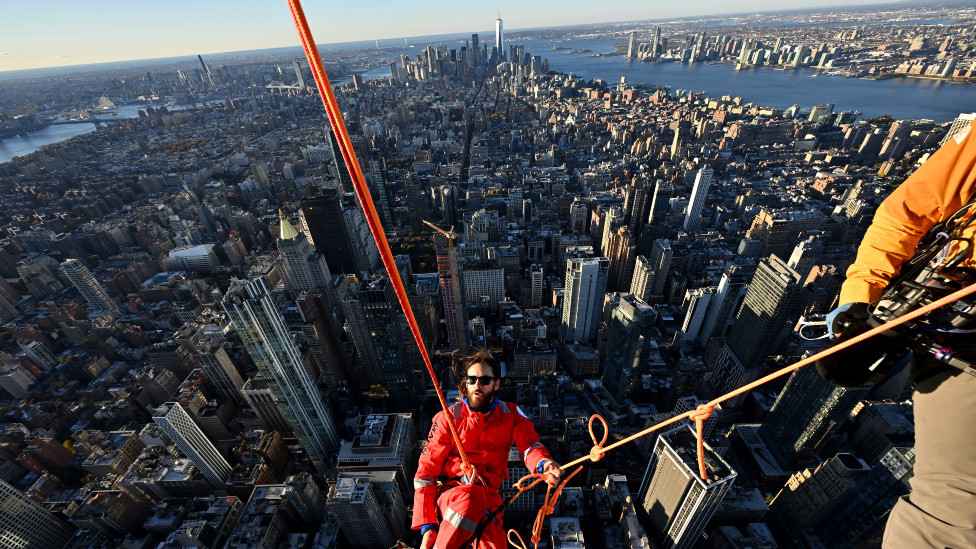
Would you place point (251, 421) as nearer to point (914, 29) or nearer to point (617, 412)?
point (617, 412)

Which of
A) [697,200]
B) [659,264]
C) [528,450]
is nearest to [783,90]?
[697,200]

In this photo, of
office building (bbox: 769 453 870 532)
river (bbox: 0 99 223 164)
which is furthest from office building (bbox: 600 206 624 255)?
river (bbox: 0 99 223 164)

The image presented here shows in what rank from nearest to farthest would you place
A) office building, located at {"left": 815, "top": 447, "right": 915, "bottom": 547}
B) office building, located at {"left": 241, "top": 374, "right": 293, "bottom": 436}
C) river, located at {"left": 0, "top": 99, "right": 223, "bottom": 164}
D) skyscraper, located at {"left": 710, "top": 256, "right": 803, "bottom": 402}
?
office building, located at {"left": 815, "top": 447, "right": 915, "bottom": 547} → office building, located at {"left": 241, "top": 374, "right": 293, "bottom": 436} → skyscraper, located at {"left": 710, "top": 256, "right": 803, "bottom": 402} → river, located at {"left": 0, "top": 99, "right": 223, "bottom": 164}

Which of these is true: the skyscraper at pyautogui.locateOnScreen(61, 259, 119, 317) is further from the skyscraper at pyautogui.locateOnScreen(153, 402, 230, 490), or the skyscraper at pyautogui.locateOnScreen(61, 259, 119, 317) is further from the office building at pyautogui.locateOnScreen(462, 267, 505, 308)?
the office building at pyautogui.locateOnScreen(462, 267, 505, 308)

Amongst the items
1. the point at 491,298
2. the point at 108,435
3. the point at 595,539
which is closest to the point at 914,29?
the point at 491,298

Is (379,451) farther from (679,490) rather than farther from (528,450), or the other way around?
(528,450)

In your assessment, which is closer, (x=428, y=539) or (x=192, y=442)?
(x=428, y=539)
